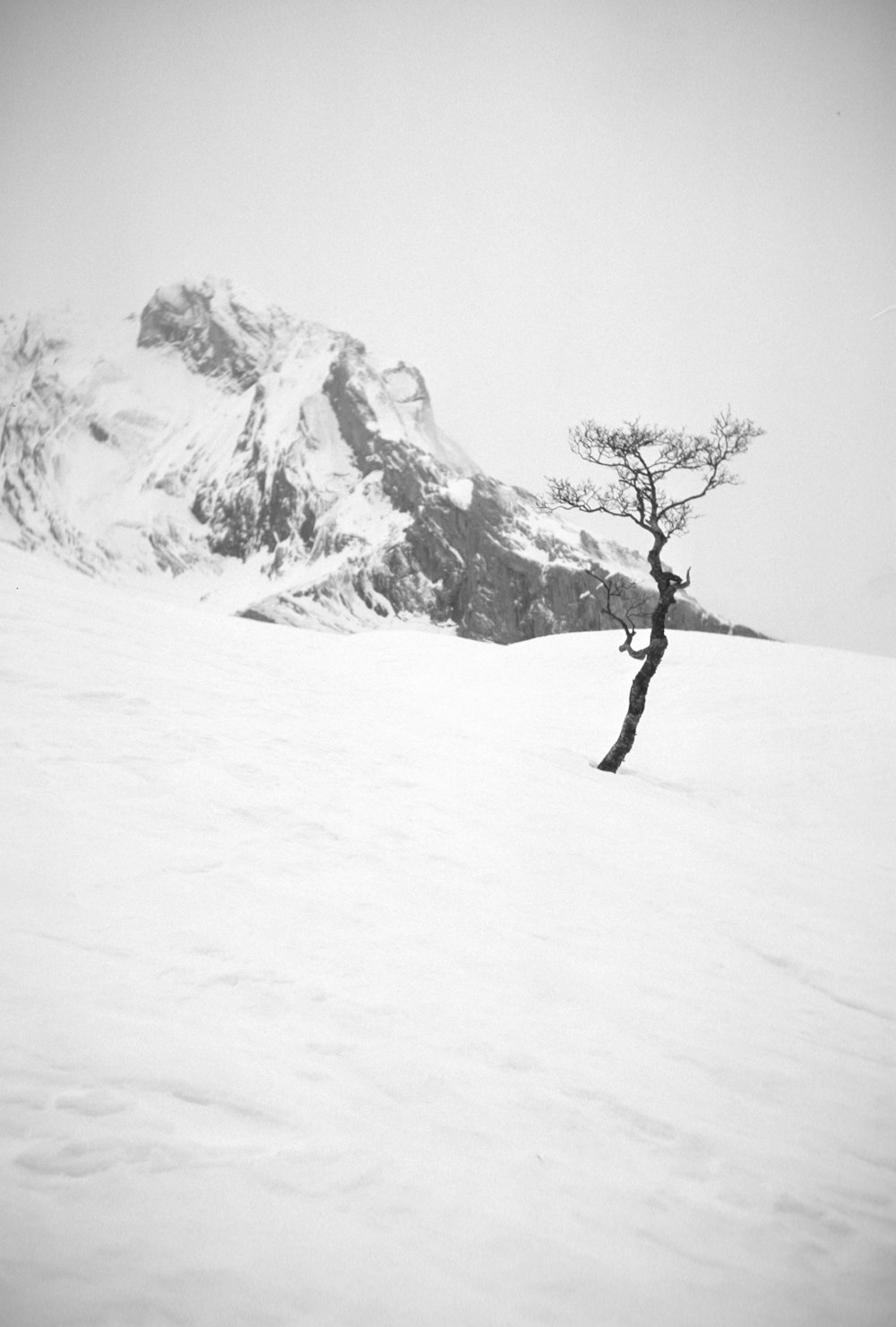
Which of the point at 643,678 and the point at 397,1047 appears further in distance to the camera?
the point at 643,678

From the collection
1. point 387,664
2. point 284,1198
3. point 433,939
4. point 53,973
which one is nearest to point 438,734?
point 433,939

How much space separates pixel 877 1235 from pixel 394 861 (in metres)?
4.23

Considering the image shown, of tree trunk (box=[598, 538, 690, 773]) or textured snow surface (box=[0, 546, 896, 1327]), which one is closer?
textured snow surface (box=[0, 546, 896, 1327])

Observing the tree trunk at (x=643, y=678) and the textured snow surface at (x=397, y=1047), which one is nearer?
the textured snow surface at (x=397, y=1047)

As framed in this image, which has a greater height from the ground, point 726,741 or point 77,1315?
point 726,741

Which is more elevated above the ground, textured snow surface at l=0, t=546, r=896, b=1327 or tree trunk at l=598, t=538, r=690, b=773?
tree trunk at l=598, t=538, r=690, b=773

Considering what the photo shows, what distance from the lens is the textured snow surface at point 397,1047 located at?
237 cm

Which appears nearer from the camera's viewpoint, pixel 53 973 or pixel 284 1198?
pixel 284 1198

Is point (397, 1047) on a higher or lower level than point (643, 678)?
lower

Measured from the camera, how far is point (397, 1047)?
360 centimetres

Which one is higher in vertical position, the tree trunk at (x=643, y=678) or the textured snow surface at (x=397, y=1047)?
the tree trunk at (x=643, y=678)

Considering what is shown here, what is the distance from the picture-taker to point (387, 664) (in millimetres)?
23047

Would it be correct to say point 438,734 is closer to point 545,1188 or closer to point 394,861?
point 394,861

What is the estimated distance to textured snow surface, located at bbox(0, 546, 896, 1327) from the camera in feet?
7.78
